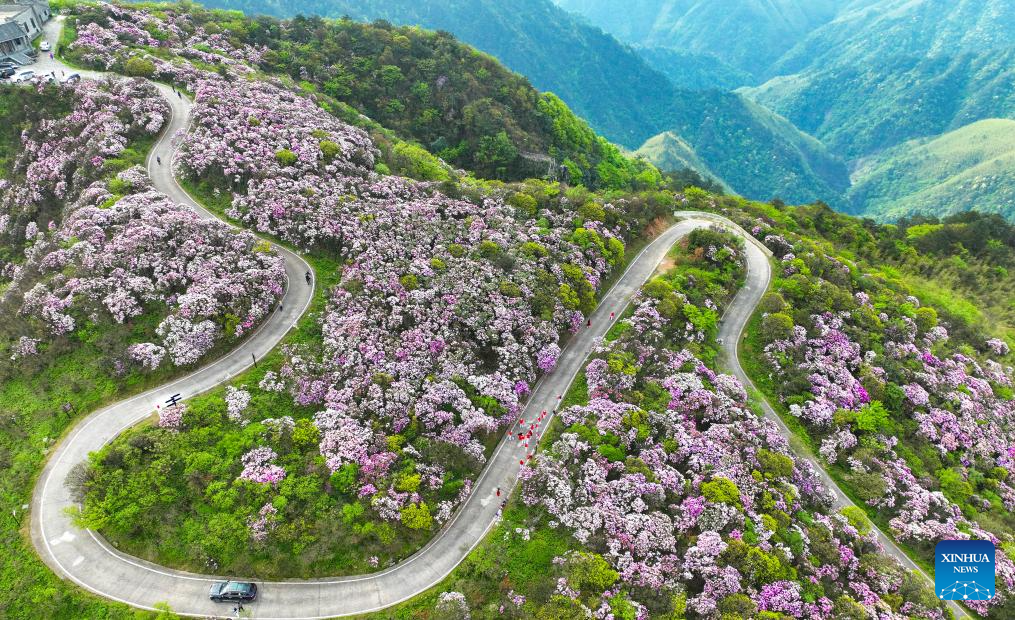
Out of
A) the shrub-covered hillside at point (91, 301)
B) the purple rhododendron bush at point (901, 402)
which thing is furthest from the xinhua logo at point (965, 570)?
the shrub-covered hillside at point (91, 301)

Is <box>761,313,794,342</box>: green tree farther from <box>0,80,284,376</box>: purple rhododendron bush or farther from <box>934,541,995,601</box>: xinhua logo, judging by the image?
<box>0,80,284,376</box>: purple rhododendron bush

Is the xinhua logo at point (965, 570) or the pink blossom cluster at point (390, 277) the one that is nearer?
the xinhua logo at point (965, 570)

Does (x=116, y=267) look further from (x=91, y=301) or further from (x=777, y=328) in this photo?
(x=777, y=328)

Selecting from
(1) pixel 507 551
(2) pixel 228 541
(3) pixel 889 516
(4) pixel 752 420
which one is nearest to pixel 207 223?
(2) pixel 228 541

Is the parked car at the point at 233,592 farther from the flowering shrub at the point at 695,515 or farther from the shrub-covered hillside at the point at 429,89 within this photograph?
the shrub-covered hillside at the point at 429,89

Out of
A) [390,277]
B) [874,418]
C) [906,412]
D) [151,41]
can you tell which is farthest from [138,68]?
[906,412]
